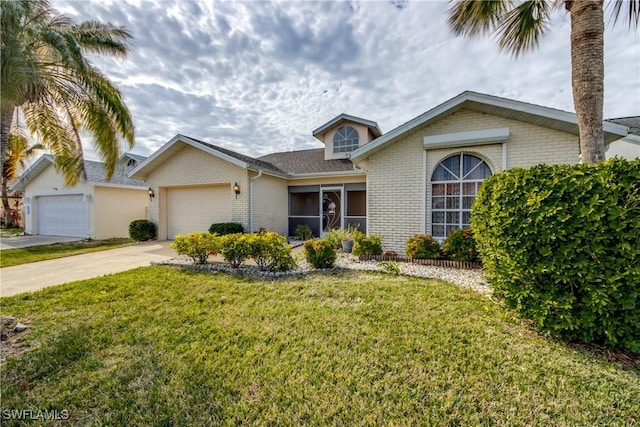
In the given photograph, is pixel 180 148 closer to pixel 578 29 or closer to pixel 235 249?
pixel 235 249

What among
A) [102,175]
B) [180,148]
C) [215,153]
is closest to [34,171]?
[102,175]

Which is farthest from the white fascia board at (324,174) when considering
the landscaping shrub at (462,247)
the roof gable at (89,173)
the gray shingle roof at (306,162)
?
the roof gable at (89,173)

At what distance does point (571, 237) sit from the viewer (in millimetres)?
3145

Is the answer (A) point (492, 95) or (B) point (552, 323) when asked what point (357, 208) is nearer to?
(A) point (492, 95)

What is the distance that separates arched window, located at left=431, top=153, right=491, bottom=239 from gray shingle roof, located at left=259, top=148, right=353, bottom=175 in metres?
5.21

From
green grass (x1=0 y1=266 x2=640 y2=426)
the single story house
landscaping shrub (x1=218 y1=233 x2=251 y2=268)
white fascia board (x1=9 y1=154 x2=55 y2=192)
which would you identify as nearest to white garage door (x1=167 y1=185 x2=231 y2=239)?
landscaping shrub (x1=218 y1=233 x2=251 y2=268)

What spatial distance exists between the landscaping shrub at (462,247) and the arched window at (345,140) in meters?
8.37

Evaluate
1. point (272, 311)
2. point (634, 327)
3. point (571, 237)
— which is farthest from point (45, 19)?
point (634, 327)

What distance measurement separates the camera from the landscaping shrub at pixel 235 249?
23.5 feet

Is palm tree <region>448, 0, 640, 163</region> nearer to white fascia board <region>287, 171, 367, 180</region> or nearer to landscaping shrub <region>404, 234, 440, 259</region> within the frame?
landscaping shrub <region>404, 234, 440, 259</region>

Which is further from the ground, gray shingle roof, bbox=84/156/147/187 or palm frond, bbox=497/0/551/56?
palm frond, bbox=497/0/551/56

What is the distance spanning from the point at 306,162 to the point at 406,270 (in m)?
10.4

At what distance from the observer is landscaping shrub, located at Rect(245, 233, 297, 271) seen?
7.01 meters

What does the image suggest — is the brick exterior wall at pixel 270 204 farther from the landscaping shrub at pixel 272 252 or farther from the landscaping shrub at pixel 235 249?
the landscaping shrub at pixel 272 252
